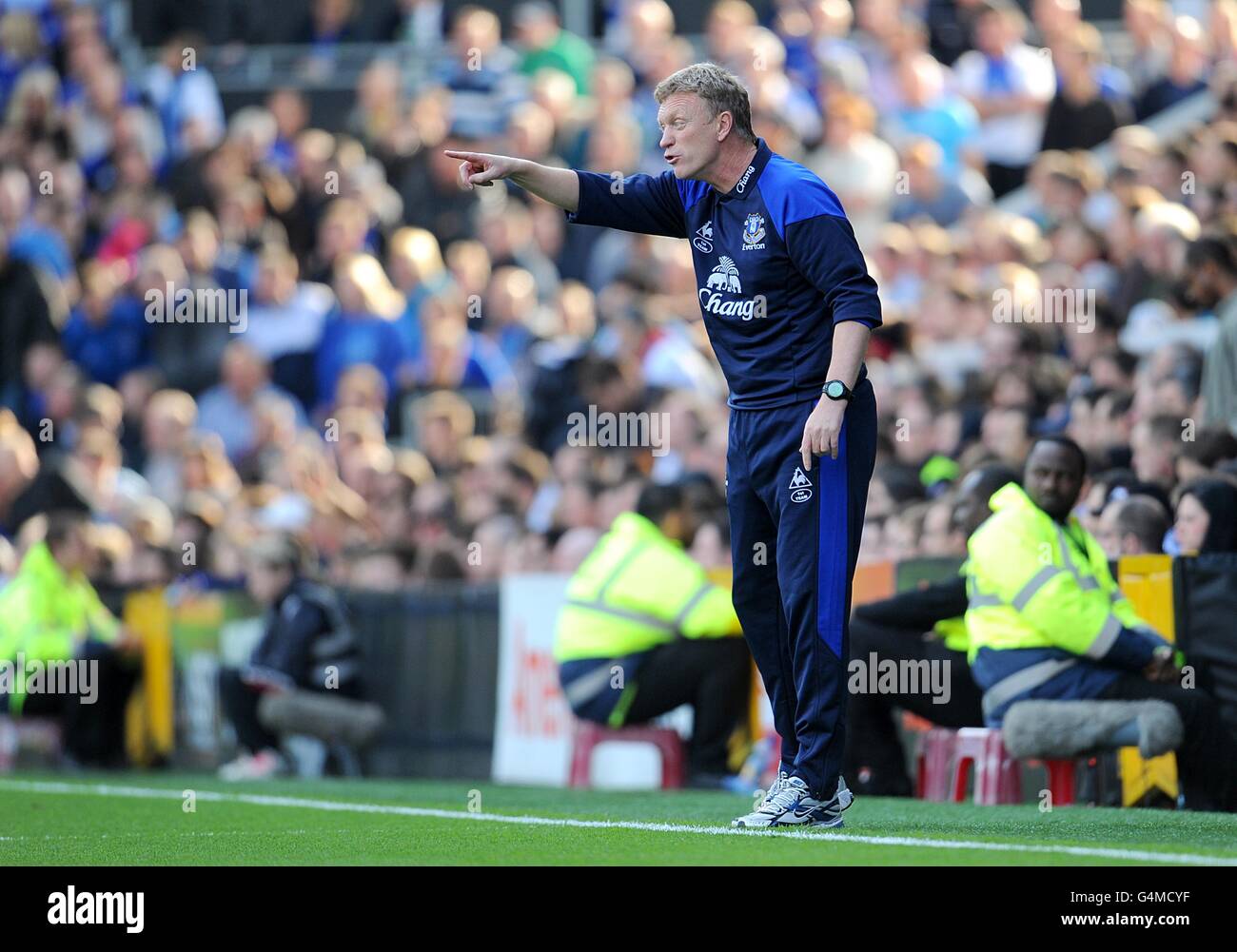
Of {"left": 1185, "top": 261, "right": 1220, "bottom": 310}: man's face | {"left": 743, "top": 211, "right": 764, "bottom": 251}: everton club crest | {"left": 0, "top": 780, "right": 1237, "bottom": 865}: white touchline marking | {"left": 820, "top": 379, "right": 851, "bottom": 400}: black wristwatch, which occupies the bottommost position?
{"left": 0, "top": 780, "right": 1237, "bottom": 865}: white touchline marking

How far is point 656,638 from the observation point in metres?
12.5

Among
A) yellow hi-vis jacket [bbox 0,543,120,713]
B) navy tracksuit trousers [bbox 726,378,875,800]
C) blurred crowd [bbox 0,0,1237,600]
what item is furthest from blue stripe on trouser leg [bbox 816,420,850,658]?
yellow hi-vis jacket [bbox 0,543,120,713]

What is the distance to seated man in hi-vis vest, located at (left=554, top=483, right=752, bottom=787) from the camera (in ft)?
40.1

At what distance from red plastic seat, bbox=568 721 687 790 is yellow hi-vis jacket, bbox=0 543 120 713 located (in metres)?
4.23

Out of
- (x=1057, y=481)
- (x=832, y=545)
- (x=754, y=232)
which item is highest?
(x=754, y=232)

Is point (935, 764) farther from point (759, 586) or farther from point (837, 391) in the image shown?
point (837, 391)

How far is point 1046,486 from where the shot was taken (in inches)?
372

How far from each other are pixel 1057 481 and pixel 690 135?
2.66 meters

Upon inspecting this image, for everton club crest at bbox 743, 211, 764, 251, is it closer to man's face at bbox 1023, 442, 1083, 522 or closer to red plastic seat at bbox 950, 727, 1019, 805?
man's face at bbox 1023, 442, 1083, 522

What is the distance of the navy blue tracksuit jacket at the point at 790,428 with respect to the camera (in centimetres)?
746

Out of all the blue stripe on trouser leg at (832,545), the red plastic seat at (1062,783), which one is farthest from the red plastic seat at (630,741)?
the blue stripe on trouser leg at (832,545)

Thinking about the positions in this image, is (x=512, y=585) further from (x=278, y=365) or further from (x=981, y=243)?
(x=278, y=365)

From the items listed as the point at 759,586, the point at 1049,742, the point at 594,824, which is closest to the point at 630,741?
the point at 1049,742
